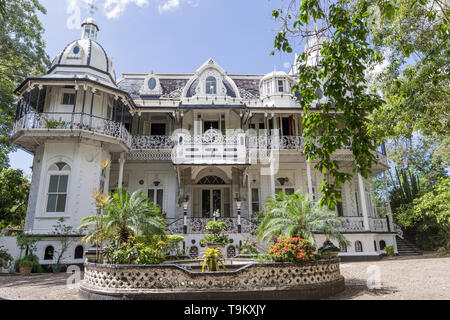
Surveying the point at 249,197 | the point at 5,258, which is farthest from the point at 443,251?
the point at 5,258

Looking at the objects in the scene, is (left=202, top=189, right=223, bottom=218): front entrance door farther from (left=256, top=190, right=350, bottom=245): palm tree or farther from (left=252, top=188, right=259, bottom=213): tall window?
(left=256, top=190, right=350, bottom=245): palm tree

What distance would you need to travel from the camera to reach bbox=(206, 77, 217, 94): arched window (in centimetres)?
1859

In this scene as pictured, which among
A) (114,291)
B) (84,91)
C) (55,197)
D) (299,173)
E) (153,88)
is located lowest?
(114,291)

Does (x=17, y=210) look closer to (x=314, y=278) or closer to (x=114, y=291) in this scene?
(x=114, y=291)

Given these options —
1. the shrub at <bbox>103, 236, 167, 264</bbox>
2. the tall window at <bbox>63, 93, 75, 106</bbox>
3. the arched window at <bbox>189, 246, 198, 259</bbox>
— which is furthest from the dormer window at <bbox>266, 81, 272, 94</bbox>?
the shrub at <bbox>103, 236, 167, 264</bbox>

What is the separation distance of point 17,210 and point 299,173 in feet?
69.9

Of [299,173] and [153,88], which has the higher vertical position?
[153,88]

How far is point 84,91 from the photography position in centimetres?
1422

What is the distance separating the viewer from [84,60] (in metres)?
16.4

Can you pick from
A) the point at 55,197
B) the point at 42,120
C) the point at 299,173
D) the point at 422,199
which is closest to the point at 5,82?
the point at 42,120

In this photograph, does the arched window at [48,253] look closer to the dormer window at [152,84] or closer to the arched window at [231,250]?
the arched window at [231,250]

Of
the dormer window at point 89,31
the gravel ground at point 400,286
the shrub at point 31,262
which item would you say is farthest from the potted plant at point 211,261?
the dormer window at point 89,31

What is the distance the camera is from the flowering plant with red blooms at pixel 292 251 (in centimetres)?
700

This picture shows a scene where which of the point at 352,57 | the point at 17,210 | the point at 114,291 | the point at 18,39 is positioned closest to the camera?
the point at 352,57
